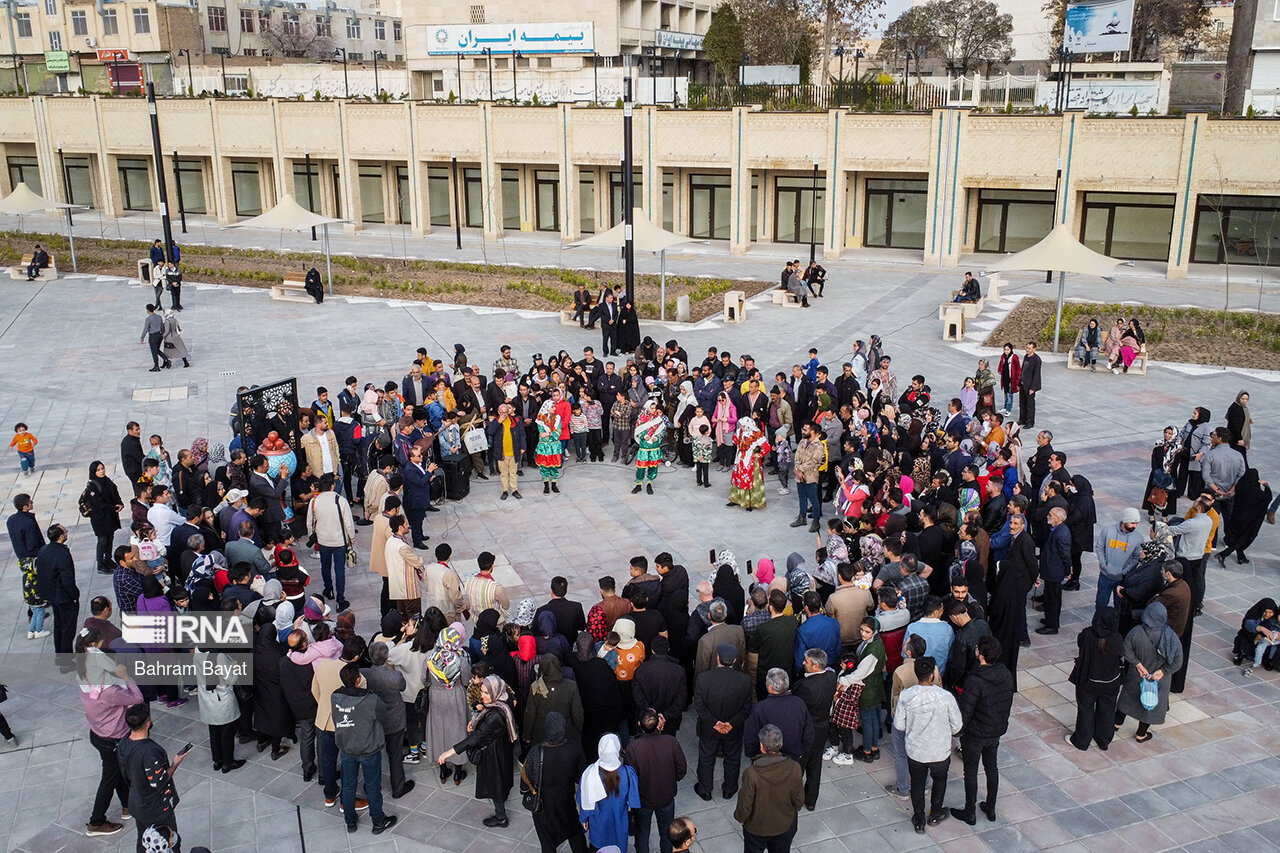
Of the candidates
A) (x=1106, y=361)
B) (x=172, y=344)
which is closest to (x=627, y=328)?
(x=172, y=344)

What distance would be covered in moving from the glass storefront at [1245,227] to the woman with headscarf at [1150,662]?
28.6 meters

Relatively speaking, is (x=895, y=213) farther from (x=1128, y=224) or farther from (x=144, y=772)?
(x=144, y=772)

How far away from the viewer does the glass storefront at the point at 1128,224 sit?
35312mm

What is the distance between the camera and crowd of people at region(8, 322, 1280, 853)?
7863 mm

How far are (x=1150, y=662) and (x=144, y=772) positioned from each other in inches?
305

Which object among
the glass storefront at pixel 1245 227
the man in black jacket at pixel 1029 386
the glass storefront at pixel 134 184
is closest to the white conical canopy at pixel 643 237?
the man in black jacket at pixel 1029 386

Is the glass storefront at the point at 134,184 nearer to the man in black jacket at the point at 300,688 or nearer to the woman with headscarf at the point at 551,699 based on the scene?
the man in black jacket at the point at 300,688

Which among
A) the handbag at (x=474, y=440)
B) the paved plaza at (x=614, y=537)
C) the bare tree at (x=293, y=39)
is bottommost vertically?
the paved plaza at (x=614, y=537)

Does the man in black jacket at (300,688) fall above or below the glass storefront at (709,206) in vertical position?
below

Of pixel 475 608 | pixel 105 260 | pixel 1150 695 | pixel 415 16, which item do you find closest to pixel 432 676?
pixel 475 608

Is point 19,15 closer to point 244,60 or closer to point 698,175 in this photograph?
point 244,60

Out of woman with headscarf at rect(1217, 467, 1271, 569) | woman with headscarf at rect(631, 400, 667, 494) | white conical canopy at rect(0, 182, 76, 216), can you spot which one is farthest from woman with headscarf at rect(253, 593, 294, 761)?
white conical canopy at rect(0, 182, 76, 216)

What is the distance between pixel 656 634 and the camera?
29.7 feet

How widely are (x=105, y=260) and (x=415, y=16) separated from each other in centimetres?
2932
